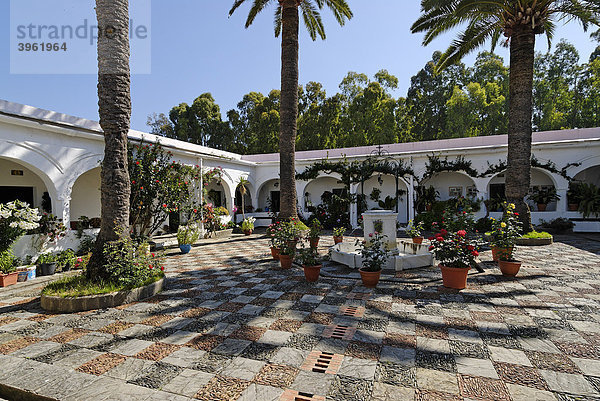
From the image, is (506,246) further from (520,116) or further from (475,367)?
(520,116)

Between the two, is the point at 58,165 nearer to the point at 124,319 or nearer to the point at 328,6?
the point at 124,319

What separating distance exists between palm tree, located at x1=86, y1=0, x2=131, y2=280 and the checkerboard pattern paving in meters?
1.72

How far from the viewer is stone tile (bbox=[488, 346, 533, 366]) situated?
3.11 meters

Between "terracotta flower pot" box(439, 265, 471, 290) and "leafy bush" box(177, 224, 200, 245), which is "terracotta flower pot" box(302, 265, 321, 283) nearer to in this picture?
"terracotta flower pot" box(439, 265, 471, 290)

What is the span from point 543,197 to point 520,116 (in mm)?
5944

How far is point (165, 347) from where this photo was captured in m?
3.53

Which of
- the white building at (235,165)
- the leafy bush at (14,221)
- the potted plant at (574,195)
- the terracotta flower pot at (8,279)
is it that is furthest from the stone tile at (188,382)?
the potted plant at (574,195)

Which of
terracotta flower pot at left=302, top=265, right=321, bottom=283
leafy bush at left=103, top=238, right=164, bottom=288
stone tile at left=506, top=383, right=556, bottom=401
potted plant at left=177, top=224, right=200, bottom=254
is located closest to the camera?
stone tile at left=506, top=383, right=556, bottom=401

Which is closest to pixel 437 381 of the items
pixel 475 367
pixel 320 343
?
pixel 475 367

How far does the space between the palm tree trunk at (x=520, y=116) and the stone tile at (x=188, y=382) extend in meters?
11.4

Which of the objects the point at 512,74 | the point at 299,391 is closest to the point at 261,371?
the point at 299,391

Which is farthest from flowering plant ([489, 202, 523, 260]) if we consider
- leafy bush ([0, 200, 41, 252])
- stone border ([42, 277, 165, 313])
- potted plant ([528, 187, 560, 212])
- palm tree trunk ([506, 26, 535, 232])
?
leafy bush ([0, 200, 41, 252])

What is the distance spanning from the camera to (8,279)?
654cm

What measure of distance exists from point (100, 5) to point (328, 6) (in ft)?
31.1
